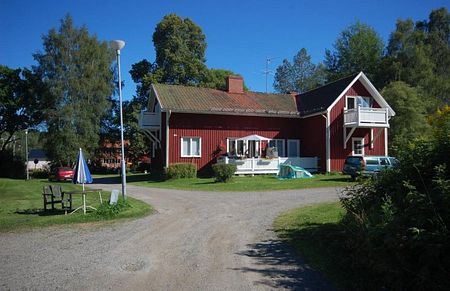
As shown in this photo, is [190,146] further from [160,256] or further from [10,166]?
[10,166]

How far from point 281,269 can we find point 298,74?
68.9 metres

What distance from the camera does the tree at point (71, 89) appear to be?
4325cm

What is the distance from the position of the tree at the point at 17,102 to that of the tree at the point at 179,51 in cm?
1526

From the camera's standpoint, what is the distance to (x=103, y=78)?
47.1 metres

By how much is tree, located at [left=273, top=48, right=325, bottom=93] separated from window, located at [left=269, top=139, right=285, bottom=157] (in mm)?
41466

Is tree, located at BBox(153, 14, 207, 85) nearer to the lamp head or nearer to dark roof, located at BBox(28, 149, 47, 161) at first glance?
the lamp head

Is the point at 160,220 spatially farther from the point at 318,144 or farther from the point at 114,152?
the point at 114,152

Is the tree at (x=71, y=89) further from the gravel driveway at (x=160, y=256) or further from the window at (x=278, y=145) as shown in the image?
the gravel driveway at (x=160, y=256)

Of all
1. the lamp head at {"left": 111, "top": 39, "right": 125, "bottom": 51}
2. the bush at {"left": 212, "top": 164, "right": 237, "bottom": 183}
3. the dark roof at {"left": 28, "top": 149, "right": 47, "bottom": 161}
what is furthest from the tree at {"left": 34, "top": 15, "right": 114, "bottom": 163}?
the dark roof at {"left": 28, "top": 149, "right": 47, "bottom": 161}

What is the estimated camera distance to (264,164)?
28.4 m

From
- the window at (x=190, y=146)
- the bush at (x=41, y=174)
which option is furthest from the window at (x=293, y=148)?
the bush at (x=41, y=174)

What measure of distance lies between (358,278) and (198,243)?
365 centimetres

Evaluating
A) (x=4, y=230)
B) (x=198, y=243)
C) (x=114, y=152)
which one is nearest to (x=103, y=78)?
(x=114, y=152)

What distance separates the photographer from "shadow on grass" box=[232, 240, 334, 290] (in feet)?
19.6
